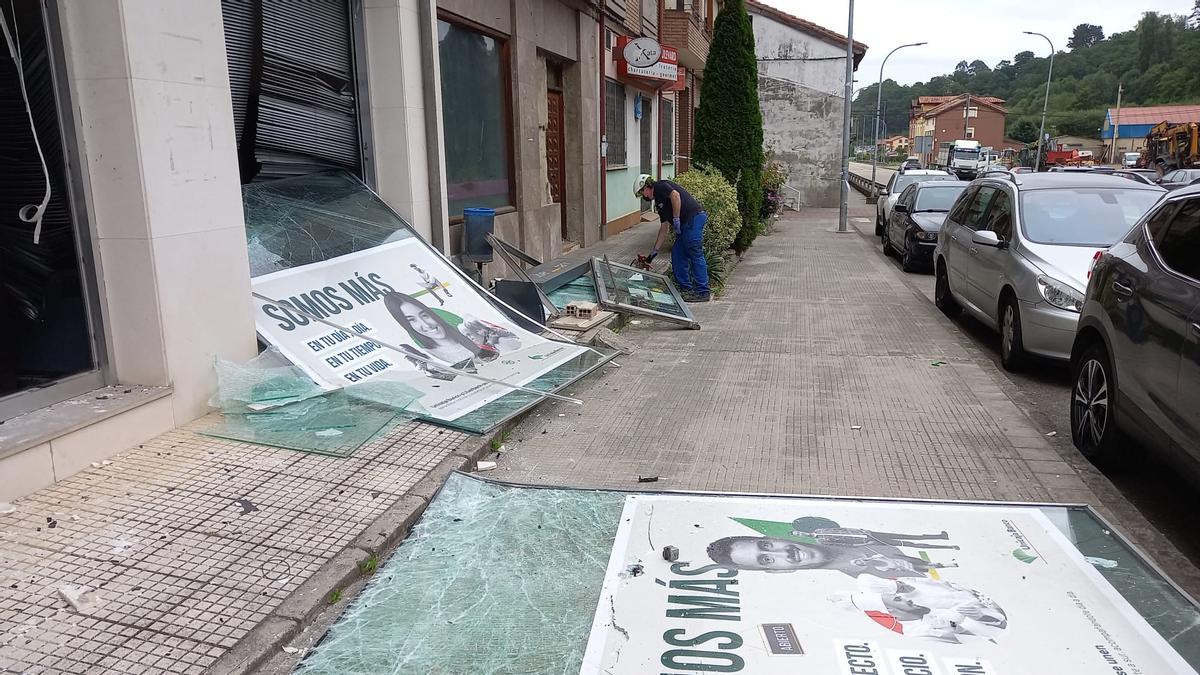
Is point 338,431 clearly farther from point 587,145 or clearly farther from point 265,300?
point 587,145

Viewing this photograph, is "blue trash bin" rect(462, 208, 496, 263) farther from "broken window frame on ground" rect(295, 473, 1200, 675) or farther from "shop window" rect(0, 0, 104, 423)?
"broken window frame on ground" rect(295, 473, 1200, 675)

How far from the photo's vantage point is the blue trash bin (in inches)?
359

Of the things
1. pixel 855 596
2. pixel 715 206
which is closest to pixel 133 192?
pixel 855 596

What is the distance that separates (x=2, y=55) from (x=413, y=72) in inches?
164

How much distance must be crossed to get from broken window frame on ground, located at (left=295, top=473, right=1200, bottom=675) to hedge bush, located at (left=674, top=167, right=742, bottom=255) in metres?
8.81

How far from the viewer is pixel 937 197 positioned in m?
16.2

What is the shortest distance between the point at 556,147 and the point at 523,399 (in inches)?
358

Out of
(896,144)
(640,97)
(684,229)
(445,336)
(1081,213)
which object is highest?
(896,144)

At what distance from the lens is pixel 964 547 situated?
12.5ft

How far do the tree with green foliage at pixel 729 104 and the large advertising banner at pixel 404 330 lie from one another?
9199 mm

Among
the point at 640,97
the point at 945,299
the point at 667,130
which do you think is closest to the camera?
the point at 945,299

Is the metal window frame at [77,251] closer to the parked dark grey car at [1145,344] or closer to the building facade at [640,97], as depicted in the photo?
the parked dark grey car at [1145,344]

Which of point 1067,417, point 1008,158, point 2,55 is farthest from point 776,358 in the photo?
point 1008,158

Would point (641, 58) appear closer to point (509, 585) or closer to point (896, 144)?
point (509, 585)
